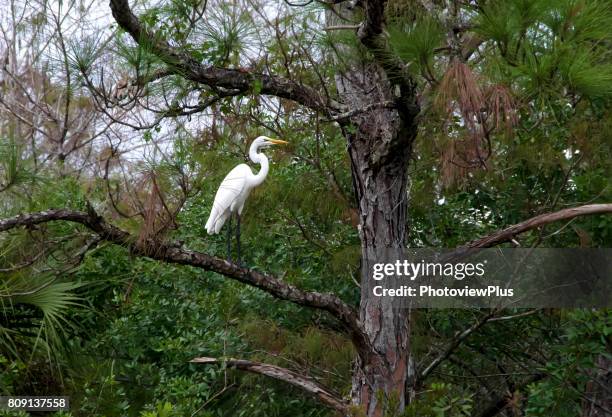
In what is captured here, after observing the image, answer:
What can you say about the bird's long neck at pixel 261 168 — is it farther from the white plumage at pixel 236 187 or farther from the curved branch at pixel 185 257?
the curved branch at pixel 185 257

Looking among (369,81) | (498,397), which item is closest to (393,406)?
(369,81)

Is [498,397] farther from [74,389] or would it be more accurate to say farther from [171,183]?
[171,183]

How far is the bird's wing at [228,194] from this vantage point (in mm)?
3314

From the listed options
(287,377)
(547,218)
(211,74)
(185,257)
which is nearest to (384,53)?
(211,74)

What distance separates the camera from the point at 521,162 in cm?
372

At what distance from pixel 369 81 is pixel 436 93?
32.2 inches

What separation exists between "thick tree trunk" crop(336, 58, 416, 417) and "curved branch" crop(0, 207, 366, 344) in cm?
13

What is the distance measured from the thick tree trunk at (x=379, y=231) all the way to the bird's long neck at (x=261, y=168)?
52cm

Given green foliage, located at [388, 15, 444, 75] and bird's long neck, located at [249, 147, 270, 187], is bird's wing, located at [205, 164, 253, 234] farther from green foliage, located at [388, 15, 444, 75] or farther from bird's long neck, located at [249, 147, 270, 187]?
green foliage, located at [388, 15, 444, 75]

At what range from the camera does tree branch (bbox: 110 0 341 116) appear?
2.33 metres

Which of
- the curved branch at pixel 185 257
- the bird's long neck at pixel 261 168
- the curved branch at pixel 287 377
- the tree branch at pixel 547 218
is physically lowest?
the curved branch at pixel 287 377

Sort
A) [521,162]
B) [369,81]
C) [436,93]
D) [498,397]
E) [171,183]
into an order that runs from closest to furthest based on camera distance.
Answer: [436,93] < [171,183] < [369,81] < [521,162] < [498,397]

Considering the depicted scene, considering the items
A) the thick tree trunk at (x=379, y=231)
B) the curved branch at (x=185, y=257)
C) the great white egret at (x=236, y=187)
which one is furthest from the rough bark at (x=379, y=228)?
the great white egret at (x=236, y=187)

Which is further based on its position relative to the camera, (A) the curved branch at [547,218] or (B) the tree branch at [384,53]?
(A) the curved branch at [547,218]
